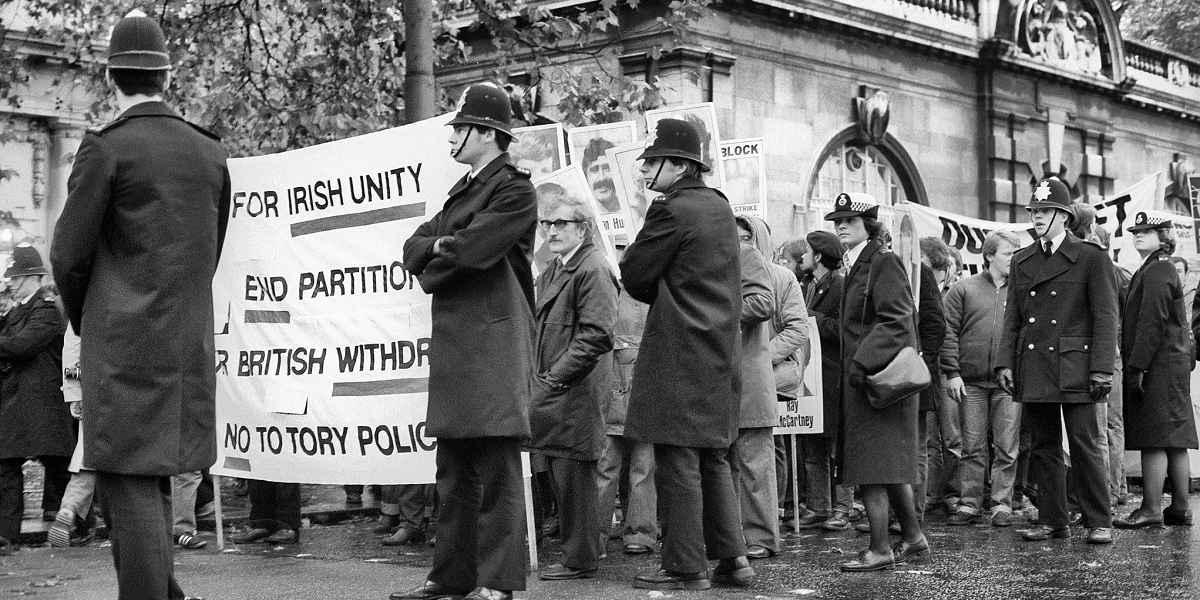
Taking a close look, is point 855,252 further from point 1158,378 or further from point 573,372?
point 1158,378

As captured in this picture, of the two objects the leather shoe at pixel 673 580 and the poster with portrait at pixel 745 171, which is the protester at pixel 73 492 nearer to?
the leather shoe at pixel 673 580

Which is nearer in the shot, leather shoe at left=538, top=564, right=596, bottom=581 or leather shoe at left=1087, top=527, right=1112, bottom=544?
leather shoe at left=538, top=564, right=596, bottom=581

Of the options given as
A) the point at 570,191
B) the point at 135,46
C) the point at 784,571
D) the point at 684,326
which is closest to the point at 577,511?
the point at 784,571

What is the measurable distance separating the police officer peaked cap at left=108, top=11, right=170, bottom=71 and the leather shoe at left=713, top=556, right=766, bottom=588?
3.56 metres

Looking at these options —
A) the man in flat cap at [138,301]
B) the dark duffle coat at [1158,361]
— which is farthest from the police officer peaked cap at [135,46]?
A: the dark duffle coat at [1158,361]

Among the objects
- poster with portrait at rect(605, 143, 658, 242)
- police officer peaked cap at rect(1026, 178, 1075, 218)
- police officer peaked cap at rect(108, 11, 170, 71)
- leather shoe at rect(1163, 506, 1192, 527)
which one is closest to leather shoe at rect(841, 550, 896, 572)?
police officer peaked cap at rect(1026, 178, 1075, 218)

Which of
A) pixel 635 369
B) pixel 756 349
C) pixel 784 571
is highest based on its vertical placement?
pixel 756 349

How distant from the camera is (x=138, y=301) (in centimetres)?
575

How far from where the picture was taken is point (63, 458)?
10.8 m

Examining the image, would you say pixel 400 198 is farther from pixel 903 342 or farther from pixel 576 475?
pixel 903 342

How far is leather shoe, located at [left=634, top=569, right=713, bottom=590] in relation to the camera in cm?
748

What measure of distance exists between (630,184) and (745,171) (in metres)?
1.07

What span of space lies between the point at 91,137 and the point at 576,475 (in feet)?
11.3

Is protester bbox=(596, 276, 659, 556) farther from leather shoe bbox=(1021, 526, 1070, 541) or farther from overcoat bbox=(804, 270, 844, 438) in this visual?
leather shoe bbox=(1021, 526, 1070, 541)
